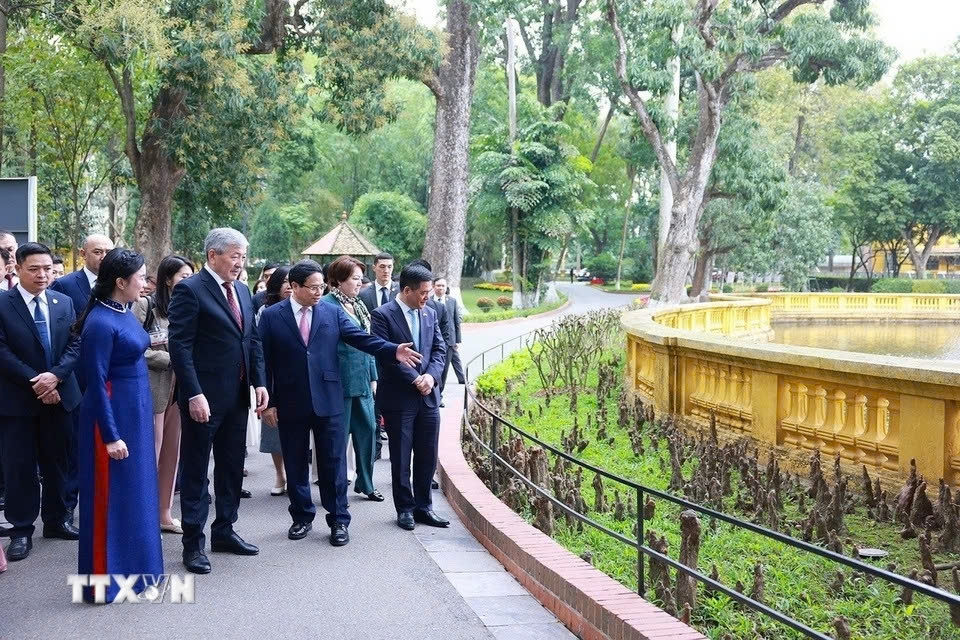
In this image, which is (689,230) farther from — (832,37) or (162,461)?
(162,461)

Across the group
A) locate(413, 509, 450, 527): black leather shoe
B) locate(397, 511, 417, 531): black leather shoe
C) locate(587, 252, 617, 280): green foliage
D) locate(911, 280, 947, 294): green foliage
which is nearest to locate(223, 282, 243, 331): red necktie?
locate(397, 511, 417, 531): black leather shoe

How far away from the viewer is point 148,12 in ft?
56.9

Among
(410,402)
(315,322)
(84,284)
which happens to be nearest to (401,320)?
(410,402)

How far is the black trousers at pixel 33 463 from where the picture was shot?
635cm

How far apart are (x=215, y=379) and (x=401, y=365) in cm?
135

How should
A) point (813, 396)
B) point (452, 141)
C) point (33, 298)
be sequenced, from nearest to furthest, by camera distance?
point (33, 298) → point (813, 396) → point (452, 141)

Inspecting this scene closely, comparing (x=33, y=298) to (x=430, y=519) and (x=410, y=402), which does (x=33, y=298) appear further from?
(x=430, y=519)

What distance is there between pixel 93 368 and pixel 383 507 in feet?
9.80

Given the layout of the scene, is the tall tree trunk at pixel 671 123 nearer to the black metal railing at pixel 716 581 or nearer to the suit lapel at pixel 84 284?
the suit lapel at pixel 84 284

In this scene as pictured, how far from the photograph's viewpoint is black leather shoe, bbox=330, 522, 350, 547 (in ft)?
21.7

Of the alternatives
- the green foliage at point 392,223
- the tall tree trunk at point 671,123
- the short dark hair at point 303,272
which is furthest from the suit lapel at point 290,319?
the green foliage at point 392,223

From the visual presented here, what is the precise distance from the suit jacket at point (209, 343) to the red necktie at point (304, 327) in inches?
18.2

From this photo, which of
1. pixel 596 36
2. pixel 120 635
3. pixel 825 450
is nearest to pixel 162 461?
pixel 120 635

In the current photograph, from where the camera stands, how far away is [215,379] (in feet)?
20.3
